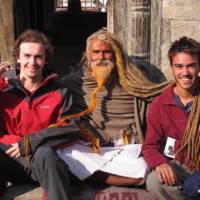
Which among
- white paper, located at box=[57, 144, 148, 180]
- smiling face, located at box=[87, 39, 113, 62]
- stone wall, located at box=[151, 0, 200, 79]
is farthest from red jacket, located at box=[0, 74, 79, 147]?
stone wall, located at box=[151, 0, 200, 79]

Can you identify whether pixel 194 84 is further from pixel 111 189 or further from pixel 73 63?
pixel 73 63

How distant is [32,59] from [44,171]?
2.72ft

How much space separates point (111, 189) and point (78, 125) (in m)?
0.53

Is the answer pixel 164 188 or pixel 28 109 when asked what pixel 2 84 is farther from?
pixel 164 188

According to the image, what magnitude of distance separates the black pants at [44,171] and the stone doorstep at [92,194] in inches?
3.4

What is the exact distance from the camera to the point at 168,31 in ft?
16.0

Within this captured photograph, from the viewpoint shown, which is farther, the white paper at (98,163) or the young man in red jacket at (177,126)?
the white paper at (98,163)

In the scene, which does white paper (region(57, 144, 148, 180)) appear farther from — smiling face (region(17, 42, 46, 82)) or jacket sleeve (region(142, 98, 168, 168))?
smiling face (region(17, 42, 46, 82))

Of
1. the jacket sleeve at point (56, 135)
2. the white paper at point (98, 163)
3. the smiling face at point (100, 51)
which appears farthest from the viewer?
the smiling face at point (100, 51)

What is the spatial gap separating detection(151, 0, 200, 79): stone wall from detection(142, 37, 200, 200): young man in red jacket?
1.07 metres

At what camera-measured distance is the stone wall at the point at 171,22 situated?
15.8ft

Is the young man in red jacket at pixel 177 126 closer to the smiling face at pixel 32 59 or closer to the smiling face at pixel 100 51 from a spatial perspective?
the smiling face at pixel 100 51

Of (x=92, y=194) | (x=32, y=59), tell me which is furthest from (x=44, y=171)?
(x=32, y=59)

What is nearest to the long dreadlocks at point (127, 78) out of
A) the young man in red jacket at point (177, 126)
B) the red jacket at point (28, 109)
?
the young man in red jacket at point (177, 126)
